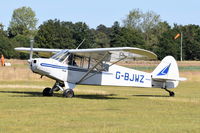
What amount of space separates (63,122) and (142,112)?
3.68 metres

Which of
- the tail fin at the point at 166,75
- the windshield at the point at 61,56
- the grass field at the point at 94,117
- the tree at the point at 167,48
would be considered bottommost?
the grass field at the point at 94,117

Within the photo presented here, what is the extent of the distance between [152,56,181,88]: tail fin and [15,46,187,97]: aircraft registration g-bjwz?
5cm

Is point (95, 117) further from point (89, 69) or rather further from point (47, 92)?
point (47, 92)

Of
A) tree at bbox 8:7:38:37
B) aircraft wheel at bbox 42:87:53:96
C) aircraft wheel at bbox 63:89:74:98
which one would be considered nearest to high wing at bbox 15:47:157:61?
aircraft wheel at bbox 63:89:74:98

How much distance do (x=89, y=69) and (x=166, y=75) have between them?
4.16 m

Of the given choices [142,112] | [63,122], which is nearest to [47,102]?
[142,112]

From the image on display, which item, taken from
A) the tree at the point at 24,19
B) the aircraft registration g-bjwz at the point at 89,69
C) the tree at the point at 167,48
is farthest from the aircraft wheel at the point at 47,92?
the tree at the point at 24,19

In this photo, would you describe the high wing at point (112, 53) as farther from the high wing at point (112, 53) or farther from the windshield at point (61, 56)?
the windshield at point (61, 56)

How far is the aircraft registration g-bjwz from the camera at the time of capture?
826 inches

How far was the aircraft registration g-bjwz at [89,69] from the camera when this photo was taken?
68.8ft

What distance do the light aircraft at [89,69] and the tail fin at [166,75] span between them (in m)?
0.05

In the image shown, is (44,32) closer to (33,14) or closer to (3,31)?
(3,31)

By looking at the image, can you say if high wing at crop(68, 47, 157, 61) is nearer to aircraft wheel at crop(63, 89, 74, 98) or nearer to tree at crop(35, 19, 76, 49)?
aircraft wheel at crop(63, 89, 74, 98)

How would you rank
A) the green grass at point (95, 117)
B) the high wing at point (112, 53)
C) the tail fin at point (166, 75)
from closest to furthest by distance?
the green grass at point (95, 117), the high wing at point (112, 53), the tail fin at point (166, 75)
